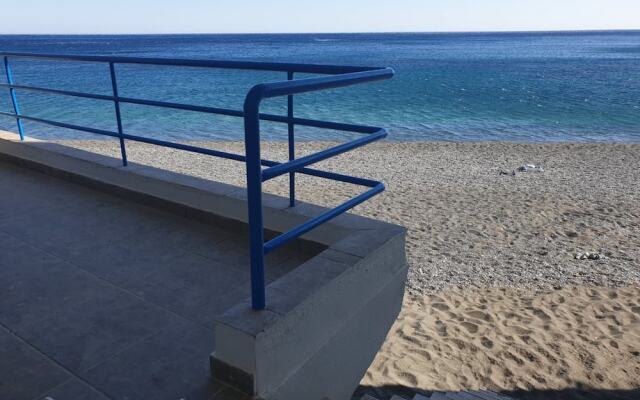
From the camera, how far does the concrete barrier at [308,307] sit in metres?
2.04

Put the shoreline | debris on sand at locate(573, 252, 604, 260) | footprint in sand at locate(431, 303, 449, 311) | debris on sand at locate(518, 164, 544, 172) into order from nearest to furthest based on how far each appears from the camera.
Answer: footprint in sand at locate(431, 303, 449, 311), the shoreline, debris on sand at locate(573, 252, 604, 260), debris on sand at locate(518, 164, 544, 172)

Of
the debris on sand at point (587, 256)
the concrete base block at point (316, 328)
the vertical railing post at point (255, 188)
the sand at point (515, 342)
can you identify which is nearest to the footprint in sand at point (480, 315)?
the sand at point (515, 342)

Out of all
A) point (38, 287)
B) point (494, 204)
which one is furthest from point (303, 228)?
point (494, 204)

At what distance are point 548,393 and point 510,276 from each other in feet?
8.88

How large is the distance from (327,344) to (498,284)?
5362 mm

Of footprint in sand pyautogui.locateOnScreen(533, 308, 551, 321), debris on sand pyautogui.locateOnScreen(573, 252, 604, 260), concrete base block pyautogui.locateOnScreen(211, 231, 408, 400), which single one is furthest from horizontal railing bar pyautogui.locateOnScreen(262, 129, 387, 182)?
debris on sand pyautogui.locateOnScreen(573, 252, 604, 260)

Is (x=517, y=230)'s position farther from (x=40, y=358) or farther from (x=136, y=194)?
(x=40, y=358)

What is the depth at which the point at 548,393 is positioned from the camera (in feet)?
15.8

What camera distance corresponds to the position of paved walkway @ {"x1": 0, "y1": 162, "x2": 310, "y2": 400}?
222 cm

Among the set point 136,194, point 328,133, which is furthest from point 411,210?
point 328,133

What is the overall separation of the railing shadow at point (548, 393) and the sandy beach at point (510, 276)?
0.02 meters

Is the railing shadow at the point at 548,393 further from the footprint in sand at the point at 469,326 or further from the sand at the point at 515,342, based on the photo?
the footprint in sand at the point at 469,326

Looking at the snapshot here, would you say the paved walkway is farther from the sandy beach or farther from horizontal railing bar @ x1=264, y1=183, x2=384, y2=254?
the sandy beach

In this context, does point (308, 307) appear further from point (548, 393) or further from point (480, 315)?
point (480, 315)
